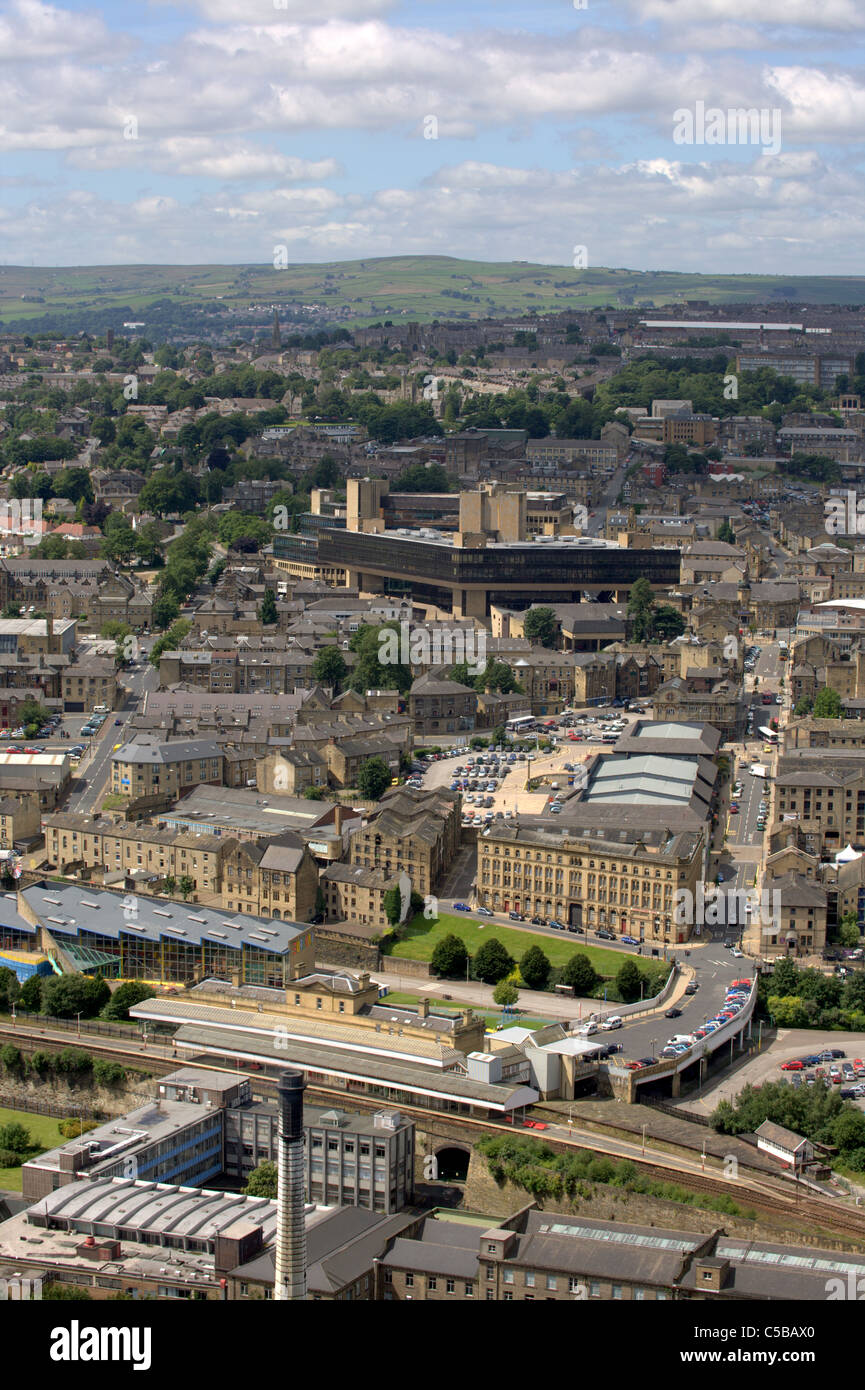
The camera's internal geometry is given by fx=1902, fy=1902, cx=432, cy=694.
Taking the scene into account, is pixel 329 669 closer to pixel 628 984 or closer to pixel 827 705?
pixel 827 705

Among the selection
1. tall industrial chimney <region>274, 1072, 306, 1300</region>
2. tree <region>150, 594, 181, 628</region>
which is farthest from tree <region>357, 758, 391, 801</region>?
tall industrial chimney <region>274, 1072, 306, 1300</region>

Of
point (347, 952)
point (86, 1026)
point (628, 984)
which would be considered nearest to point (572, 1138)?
point (628, 984)

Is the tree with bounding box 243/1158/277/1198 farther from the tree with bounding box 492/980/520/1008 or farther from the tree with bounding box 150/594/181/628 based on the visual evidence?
the tree with bounding box 150/594/181/628

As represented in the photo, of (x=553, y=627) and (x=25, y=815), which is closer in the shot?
(x=25, y=815)

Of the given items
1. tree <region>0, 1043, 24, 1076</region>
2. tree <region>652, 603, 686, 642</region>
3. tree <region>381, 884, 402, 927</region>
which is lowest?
tree <region>0, 1043, 24, 1076</region>
